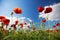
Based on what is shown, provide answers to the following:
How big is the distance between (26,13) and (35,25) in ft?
1.79

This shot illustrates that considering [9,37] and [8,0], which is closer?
[9,37]

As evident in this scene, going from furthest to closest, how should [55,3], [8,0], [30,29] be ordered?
[8,0] < [55,3] < [30,29]

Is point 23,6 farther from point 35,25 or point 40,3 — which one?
point 35,25

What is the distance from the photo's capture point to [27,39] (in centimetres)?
101

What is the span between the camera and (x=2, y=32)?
3.49 feet

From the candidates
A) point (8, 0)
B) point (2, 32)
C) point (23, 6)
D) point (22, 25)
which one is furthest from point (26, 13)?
point (2, 32)

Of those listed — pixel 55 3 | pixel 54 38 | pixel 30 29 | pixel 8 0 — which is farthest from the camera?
pixel 8 0

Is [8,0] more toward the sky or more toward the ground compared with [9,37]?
more toward the sky

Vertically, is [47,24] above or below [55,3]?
below

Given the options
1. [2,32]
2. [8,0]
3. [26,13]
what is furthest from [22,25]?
[8,0]

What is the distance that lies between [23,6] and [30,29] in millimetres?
636

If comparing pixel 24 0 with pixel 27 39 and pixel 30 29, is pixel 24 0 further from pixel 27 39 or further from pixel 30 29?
pixel 27 39

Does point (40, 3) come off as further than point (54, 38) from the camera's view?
Yes

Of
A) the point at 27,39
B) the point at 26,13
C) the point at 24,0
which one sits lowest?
the point at 27,39
